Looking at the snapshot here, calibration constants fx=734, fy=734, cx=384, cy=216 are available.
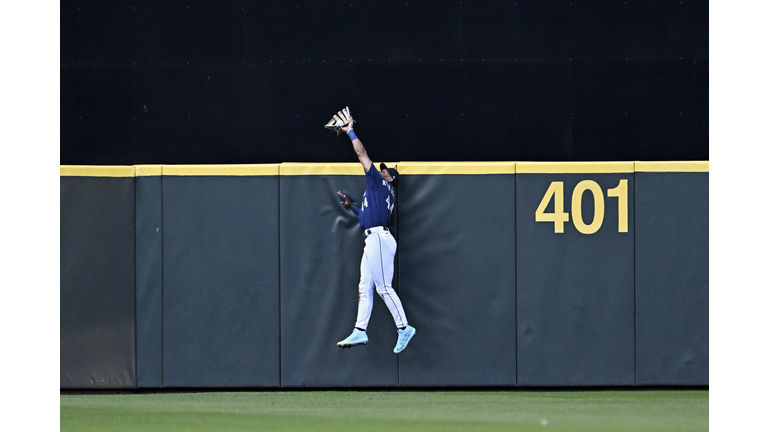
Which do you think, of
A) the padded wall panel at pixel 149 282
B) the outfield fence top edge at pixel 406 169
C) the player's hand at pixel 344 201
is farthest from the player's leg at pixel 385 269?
the padded wall panel at pixel 149 282

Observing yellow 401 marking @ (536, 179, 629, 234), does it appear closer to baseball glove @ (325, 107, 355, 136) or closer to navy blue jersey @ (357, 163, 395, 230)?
navy blue jersey @ (357, 163, 395, 230)

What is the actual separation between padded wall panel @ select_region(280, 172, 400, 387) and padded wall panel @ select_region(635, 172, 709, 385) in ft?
8.61

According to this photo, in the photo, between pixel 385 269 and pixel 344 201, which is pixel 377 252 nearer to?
pixel 385 269

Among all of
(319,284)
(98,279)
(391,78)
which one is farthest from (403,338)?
(98,279)

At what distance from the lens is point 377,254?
6703mm

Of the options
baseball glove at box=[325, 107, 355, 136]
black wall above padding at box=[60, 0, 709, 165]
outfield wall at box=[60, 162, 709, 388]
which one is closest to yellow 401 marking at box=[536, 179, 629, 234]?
outfield wall at box=[60, 162, 709, 388]

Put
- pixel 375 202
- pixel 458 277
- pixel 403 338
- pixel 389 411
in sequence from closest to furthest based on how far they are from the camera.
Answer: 1. pixel 389 411
2. pixel 375 202
3. pixel 403 338
4. pixel 458 277

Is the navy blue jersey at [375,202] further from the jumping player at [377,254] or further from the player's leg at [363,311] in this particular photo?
the player's leg at [363,311]

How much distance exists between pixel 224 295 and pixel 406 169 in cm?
209

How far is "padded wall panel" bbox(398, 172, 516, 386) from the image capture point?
272 inches

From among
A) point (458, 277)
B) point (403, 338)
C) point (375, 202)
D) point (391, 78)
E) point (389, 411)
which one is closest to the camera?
point (389, 411)

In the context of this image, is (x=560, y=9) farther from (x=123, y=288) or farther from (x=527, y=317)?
(x=123, y=288)

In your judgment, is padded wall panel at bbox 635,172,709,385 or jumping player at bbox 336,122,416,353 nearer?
jumping player at bbox 336,122,416,353

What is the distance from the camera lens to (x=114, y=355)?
6992mm
